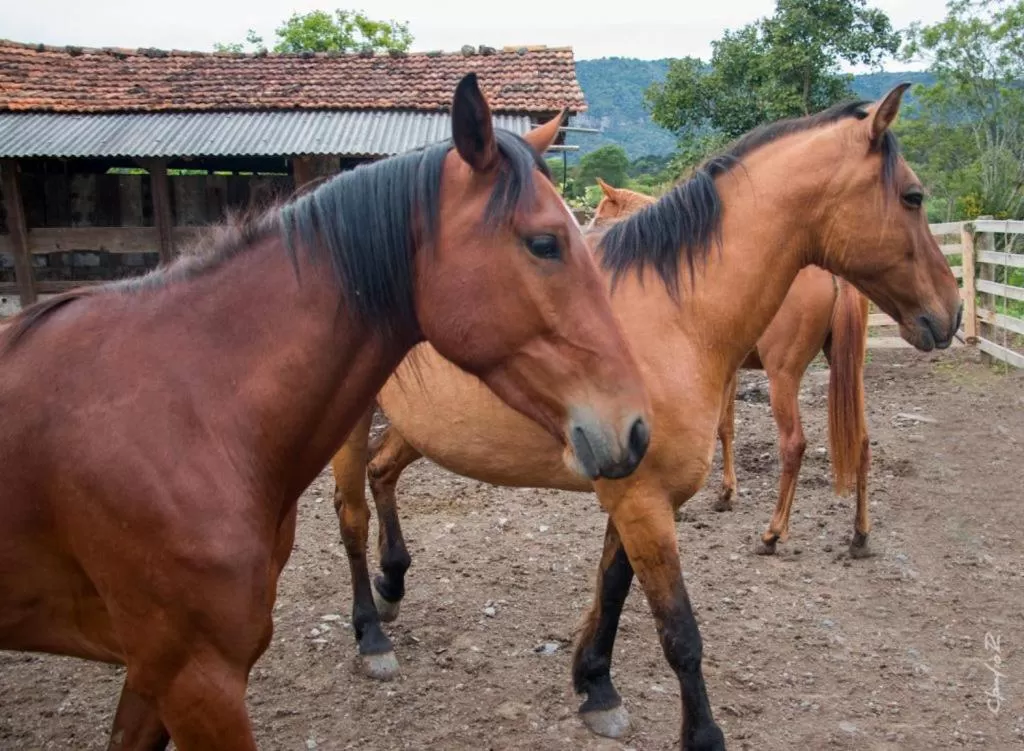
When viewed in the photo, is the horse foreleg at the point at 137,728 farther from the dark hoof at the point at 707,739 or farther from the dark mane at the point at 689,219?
the dark mane at the point at 689,219

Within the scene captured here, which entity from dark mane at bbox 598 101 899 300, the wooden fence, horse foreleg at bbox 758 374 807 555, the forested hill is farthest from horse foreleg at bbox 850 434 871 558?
the forested hill

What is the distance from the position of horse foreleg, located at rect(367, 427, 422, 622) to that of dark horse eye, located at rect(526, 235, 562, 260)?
7.95 ft

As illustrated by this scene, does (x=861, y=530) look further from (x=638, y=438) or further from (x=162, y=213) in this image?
(x=162, y=213)

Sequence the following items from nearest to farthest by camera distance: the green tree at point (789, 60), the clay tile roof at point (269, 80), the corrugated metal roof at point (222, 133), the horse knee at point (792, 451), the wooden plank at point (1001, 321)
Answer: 1. the horse knee at point (792, 451)
2. the wooden plank at point (1001, 321)
3. the corrugated metal roof at point (222, 133)
4. the clay tile roof at point (269, 80)
5. the green tree at point (789, 60)

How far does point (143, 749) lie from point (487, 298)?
1476 mm

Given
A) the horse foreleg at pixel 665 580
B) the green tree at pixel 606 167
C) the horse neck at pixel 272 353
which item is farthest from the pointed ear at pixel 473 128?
the green tree at pixel 606 167

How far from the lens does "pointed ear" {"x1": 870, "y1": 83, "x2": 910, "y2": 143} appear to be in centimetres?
270

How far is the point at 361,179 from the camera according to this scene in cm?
178

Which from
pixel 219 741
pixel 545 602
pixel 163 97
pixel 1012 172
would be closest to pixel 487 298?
pixel 219 741

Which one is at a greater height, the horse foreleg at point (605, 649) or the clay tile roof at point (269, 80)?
the clay tile roof at point (269, 80)

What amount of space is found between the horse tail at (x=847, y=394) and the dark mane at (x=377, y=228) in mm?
3493

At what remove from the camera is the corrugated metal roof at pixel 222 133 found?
34.3ft

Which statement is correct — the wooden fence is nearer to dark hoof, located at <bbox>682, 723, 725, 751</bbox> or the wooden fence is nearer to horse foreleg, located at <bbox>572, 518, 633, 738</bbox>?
horse foreleg, located at <bbox>572, 518, 633, 738</bbox>

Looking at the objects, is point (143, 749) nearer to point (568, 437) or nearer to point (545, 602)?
point (568, 437)
